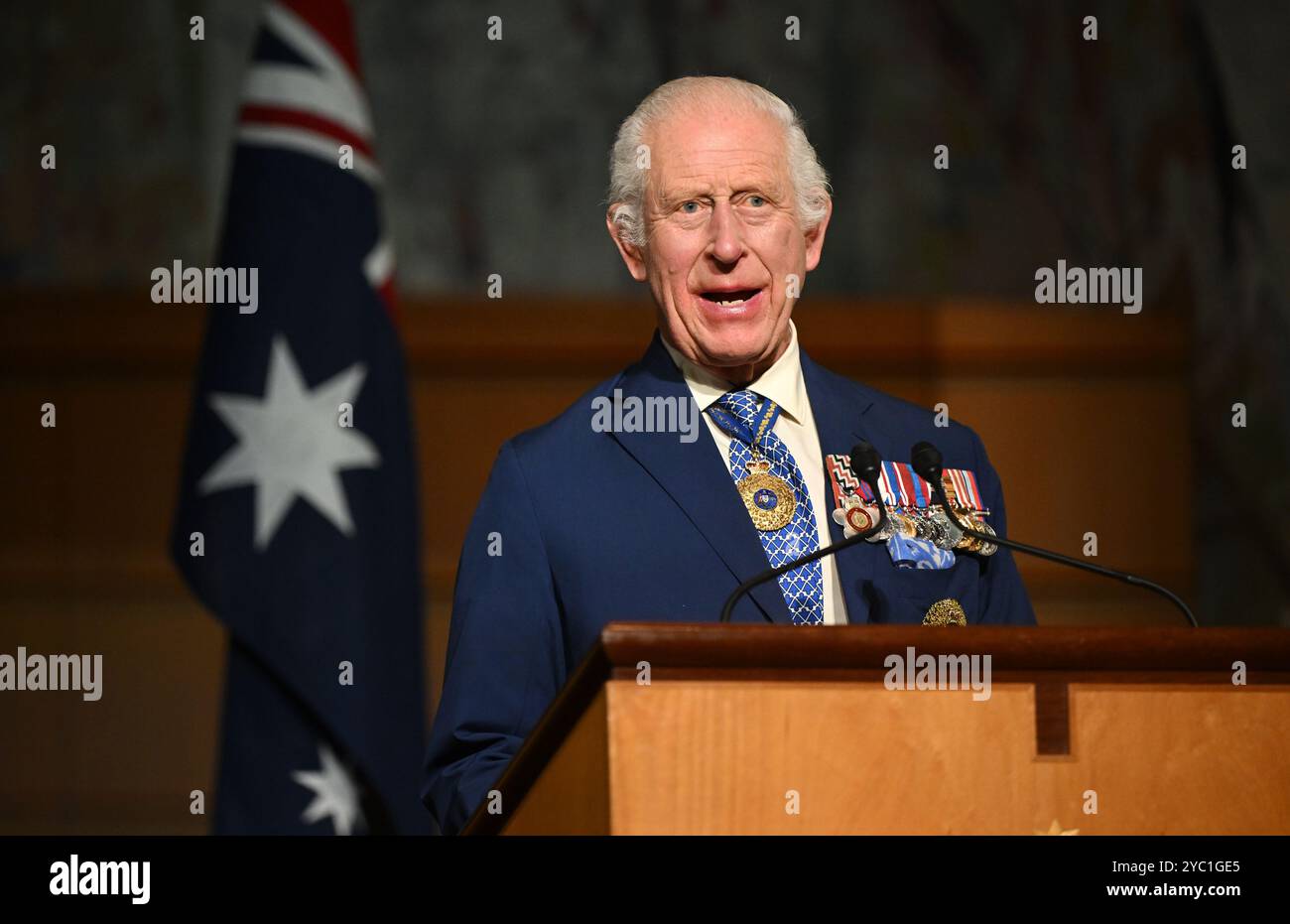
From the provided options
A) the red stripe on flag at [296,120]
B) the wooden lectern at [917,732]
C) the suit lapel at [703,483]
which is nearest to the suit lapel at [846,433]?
the suit lapel at [703,483]

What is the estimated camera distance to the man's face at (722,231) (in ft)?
8.09

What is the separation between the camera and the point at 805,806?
5.21 ft

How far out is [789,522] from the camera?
2.37 meters

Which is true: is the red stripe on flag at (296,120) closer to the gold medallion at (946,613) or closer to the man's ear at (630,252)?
the man's ear at (630,252)

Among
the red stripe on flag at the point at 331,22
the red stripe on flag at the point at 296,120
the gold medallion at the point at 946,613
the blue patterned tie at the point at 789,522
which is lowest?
the gold medallion at the point at 946,613

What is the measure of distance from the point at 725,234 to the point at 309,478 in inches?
72.3

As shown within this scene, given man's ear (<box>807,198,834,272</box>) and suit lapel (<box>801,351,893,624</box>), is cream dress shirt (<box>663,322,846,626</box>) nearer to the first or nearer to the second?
suit lapel (<box>801,351,893,624</box>)

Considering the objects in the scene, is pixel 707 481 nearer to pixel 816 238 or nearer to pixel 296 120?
pixel 816 238

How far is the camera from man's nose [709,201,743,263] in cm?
244

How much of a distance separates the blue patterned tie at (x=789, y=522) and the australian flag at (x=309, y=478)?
1721 millimetres

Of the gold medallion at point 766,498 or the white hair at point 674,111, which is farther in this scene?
the white hair at point 674,111

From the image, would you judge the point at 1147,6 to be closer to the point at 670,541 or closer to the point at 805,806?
the point at 670,541

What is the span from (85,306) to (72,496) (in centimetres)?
56
